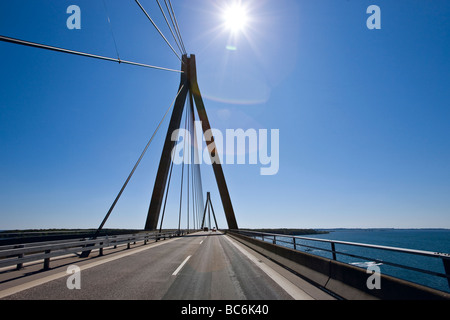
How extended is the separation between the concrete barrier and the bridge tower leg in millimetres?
22161

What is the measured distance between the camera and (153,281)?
5414 millimetres

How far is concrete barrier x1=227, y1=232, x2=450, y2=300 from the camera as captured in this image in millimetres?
3004

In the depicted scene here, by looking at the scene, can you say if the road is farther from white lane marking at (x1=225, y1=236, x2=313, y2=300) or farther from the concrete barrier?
the concrete barrier

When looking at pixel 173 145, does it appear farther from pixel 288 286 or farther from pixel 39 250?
pixel 288 286

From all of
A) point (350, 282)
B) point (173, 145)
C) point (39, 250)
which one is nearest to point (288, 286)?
point (350, 282)

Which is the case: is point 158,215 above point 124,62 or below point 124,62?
below

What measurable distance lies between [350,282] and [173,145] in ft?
83.8

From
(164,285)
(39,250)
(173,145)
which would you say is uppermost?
(173,145)

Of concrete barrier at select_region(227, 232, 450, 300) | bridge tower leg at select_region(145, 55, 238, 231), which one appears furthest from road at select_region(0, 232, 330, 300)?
bridge tower leg at select_region(145, 55, 238, 231)

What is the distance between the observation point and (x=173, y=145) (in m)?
27.7

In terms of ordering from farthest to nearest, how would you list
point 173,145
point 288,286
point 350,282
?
point 173,145, point 288,286, point 350,282
